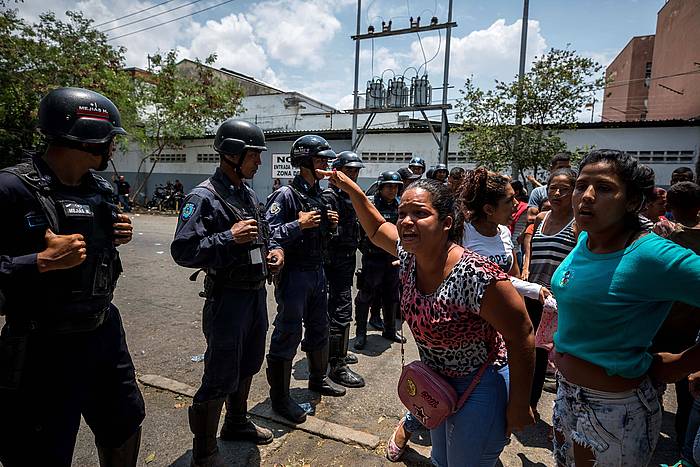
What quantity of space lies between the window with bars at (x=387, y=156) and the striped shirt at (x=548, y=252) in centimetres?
1533

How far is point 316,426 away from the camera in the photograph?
10.6 feet

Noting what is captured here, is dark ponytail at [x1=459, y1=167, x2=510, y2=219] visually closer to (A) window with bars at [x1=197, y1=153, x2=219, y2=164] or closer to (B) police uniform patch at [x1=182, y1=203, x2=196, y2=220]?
(B) police uniform patch at [x1=182, y1=203, x2=196, y2=220]

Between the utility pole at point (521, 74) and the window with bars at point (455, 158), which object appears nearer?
the utility pole at point (521, 74)

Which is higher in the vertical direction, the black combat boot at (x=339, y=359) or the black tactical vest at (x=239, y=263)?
the black tactical vest at (x=239, y=263)

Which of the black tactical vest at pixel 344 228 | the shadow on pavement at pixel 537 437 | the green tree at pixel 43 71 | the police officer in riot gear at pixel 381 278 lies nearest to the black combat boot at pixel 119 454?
the black tactical vest at pixel 344 228

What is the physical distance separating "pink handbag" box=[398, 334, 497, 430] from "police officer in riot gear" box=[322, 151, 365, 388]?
84.8 inches

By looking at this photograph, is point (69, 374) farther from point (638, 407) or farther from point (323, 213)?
point (638, 407)

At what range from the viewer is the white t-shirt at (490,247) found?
2.89 meters

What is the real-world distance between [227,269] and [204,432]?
3.33 feet

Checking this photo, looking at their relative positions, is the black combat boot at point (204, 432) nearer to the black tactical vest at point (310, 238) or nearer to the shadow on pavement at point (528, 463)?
the black tactical vest at point (310, 238)

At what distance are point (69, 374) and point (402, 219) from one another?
173cm

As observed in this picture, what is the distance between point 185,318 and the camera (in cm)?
579

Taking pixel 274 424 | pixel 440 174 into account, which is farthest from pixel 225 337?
pixel 440 174

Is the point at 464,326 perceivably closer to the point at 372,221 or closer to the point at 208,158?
the point at 372,221
